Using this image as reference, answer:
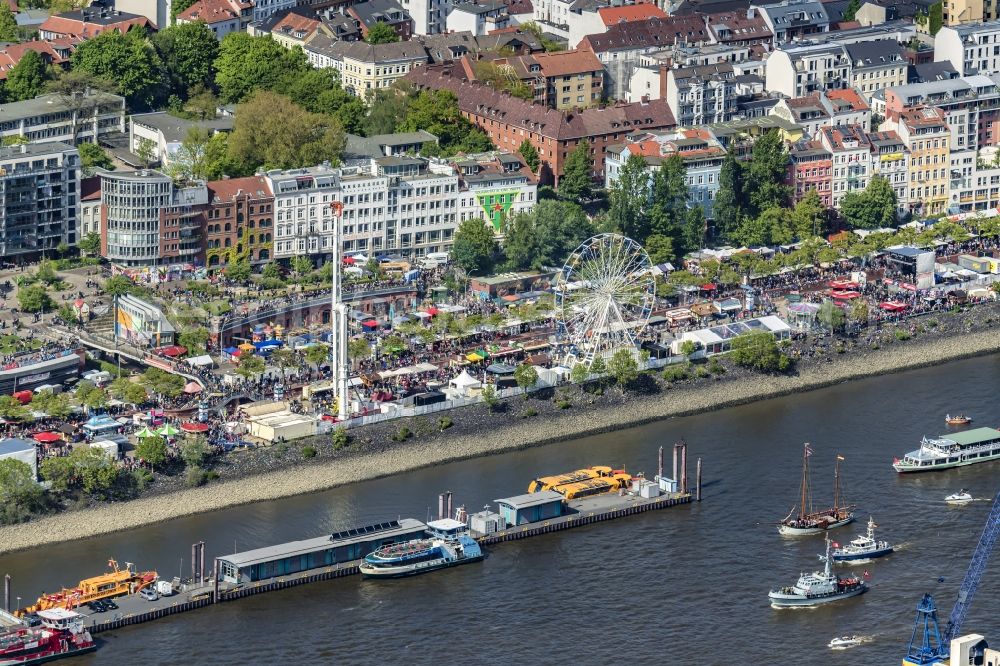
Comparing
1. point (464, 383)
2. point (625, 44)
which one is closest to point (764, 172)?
point (625, 44)

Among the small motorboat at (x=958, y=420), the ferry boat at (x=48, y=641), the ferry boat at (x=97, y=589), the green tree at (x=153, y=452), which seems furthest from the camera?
the small motorboat at (x=958, y=420)

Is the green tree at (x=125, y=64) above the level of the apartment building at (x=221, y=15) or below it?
below

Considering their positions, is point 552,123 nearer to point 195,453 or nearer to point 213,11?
point 213,11

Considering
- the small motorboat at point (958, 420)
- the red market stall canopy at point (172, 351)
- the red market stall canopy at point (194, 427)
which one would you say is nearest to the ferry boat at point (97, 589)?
the red market stall canopy at point (194, 427)

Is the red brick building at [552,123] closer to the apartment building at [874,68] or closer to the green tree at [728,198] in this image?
the green tree at [728,198]

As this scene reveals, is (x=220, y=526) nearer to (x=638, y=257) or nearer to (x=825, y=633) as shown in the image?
(x=825, y=633)

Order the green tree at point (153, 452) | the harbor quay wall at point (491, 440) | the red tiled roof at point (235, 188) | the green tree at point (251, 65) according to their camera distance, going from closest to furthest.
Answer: the harbor quay wall at point (491, 440)
the green tree at point (153, 452)
the red tiled roof at point (235, 188)
the green tree at point (251, 65)
